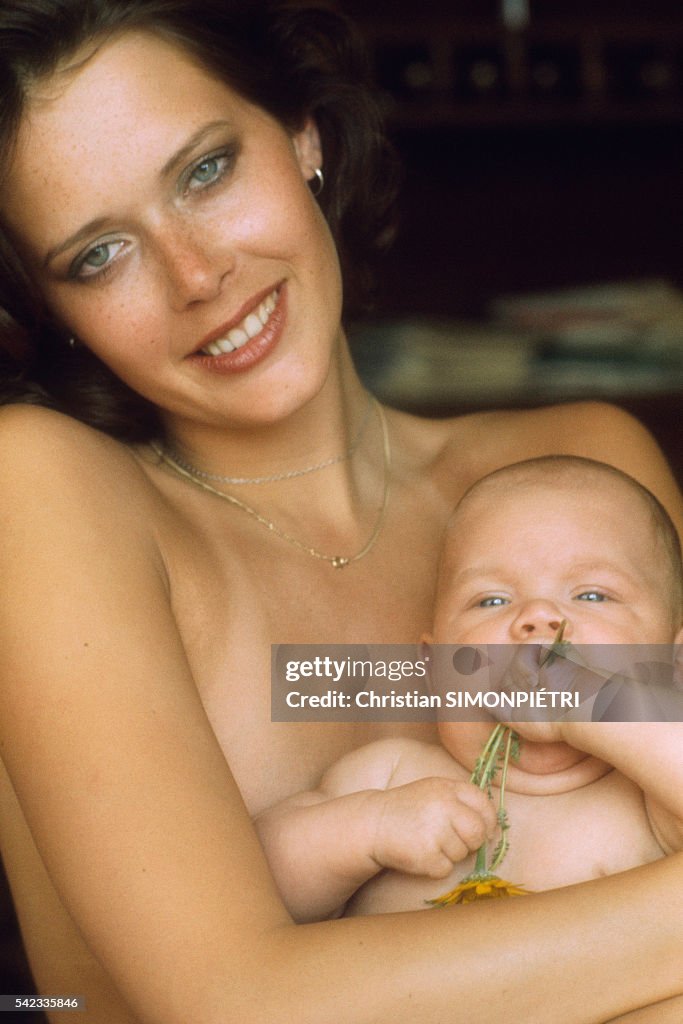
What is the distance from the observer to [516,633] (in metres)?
1.34

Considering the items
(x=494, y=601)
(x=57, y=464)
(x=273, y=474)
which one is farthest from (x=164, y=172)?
(x=494, y=601)

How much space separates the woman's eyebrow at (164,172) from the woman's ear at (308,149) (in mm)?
301

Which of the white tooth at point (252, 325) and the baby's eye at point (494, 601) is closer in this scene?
the baby's eye at point (494, 601)

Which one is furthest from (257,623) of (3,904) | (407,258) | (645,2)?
(645,2)

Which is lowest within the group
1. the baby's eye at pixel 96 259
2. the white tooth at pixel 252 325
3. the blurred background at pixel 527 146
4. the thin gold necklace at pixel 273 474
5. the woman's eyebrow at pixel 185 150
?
the thin gold necklace at pixel 273 474

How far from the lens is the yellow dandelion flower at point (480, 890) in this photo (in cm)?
126

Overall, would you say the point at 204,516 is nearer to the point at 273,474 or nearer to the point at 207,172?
the point at 273,474

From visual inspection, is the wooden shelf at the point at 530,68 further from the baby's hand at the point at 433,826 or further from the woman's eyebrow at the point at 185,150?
the baby's hand at the point at 433,826

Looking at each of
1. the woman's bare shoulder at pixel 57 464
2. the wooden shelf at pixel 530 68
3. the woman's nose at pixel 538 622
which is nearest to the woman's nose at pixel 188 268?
the woman's bare shoulder at pixel 57 464

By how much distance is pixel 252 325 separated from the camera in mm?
1531

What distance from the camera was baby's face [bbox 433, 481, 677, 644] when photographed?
4.44ft

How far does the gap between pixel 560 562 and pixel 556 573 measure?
1 cm

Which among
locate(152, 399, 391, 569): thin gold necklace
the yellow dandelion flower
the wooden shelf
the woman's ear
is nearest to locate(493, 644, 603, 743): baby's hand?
the yellow dandelion flower

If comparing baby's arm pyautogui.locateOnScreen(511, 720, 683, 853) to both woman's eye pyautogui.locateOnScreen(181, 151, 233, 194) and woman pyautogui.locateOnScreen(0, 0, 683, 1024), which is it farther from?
woman's eye pyautogui.locateOnScreen(181, 151, 233, 194)
